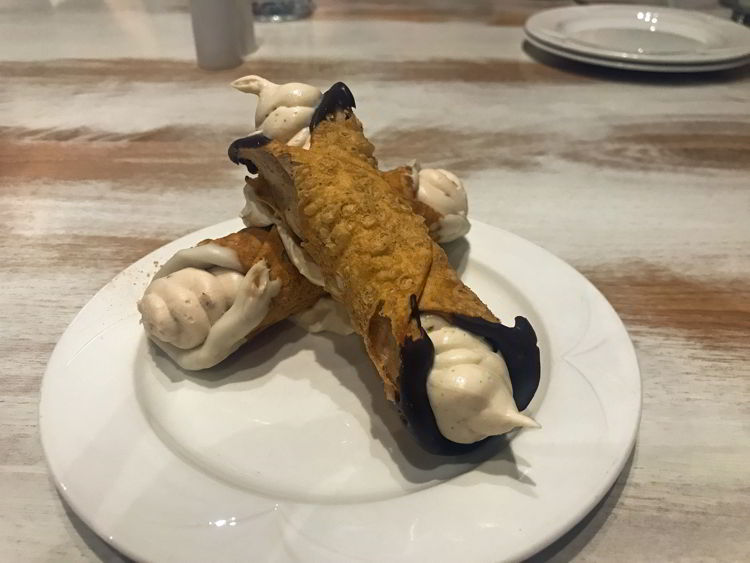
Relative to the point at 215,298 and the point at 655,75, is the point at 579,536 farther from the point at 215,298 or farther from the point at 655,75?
the point at 655,75

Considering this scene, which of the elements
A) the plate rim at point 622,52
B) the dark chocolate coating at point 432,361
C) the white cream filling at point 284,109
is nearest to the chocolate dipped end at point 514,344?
the dark chocolate coating at point 432,361

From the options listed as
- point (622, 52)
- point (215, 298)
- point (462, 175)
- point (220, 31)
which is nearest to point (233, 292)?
point (215, 298)

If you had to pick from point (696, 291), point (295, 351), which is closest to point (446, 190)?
point (295, 351)

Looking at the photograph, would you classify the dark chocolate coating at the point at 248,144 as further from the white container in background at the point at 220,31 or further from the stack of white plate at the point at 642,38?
the stack of white plate at the point at 642,38

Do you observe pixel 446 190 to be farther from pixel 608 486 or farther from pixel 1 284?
pixel 1 284

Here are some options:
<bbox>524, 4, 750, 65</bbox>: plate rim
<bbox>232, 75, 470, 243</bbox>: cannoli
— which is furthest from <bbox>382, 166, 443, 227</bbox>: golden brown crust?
<bbox>524, 4, 750, 65</bbox>: plate rim

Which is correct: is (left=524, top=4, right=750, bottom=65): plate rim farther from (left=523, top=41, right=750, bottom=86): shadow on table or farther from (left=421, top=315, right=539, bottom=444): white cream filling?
(left=421, top=315, right=539, bottom=444): white cream filling
